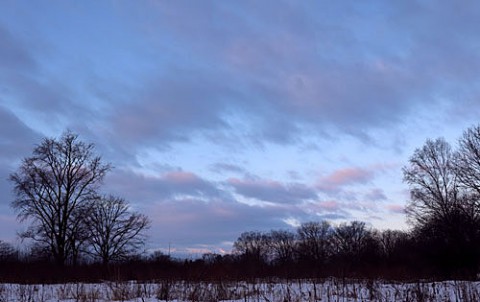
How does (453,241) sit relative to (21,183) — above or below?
below

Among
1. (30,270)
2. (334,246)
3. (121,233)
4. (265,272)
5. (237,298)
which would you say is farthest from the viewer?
(334,246)

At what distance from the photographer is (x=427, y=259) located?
1203 inches

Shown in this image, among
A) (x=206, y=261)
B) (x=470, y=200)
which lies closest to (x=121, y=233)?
(x=206, y=261)

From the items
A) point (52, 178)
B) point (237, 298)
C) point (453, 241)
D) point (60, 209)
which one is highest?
point (52, 178)

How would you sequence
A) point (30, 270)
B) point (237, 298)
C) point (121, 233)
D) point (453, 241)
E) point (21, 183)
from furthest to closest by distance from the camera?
point (121, 233) → point (21, 183) → point (453, 241) → point (30, 270) → point (237, 298)

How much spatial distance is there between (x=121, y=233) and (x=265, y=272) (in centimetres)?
3341

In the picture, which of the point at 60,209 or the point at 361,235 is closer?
the point at 60,209

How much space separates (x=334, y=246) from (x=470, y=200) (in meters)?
75.8

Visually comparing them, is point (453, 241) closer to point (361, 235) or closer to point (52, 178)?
point (52, 178)

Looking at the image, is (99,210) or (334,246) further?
(334,246)

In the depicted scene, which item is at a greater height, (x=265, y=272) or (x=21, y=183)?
(x=21, y=183)

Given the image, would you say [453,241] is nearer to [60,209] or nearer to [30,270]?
[30,270]

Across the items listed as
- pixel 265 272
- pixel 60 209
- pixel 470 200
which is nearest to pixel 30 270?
pixel 265 272

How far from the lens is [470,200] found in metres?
38.4
